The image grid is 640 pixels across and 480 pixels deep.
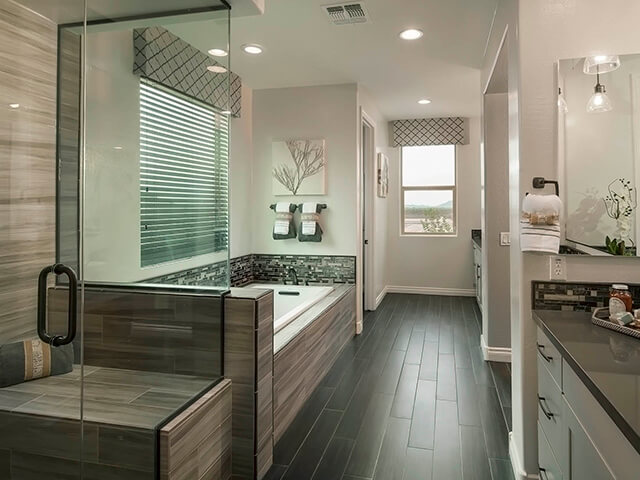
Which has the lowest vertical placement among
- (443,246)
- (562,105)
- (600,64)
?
(443,246)

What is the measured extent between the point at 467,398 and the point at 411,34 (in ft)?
9.04

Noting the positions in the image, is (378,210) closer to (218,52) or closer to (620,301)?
(218,52)

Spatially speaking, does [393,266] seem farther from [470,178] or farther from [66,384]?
[66,384]

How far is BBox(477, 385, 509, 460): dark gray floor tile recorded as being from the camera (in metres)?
2.47

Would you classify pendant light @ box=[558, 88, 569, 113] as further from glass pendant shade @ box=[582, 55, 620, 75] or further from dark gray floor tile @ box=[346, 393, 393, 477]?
dark gray floor tile @ box=[346, 393, 393, 477]

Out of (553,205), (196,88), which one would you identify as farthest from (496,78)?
(196,88)

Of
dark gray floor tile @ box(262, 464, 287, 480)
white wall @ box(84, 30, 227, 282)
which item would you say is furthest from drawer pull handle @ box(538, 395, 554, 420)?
white wall @ box(84, 30, 227, 282)

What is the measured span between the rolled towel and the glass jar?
28 centimetres

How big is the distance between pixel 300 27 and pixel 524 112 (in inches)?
76.7

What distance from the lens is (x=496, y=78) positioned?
3.48m

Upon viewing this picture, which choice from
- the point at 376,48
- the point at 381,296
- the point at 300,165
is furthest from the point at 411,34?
the point at 381,296

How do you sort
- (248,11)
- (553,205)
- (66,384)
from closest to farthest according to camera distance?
(553,205), (66,384), (248,11)

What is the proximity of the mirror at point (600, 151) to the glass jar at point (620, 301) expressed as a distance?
0.25 meters

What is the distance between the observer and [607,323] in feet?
5.82
